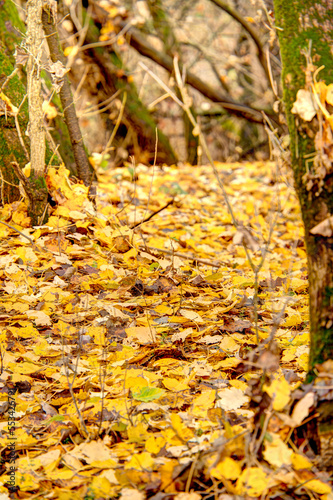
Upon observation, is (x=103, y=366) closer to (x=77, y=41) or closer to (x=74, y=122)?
(x=74, y=122)

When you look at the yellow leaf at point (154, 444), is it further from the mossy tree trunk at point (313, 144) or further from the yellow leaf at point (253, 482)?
the mossy tree trunk at point (313, 144)

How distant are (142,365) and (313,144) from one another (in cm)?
114

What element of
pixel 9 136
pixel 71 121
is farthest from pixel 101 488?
pixel 71 121

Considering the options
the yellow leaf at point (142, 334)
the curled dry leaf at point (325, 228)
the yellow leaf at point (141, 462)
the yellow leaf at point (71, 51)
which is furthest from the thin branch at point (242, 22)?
the yellow leaf at point (141, 462)

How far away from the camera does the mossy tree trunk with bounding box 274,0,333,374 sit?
48.9 inches

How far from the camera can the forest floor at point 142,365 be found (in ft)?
3.88

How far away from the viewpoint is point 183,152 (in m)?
8.00

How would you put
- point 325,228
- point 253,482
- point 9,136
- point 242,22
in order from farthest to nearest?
point 242,22, point 9,136, point 325,228, point 253,482

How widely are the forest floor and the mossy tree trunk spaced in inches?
5.4

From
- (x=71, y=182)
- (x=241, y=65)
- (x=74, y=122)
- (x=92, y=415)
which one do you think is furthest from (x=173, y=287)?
(x=241, y=65)

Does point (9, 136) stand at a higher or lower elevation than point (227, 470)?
higher

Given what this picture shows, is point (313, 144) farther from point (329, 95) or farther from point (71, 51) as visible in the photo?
point (71, 51)

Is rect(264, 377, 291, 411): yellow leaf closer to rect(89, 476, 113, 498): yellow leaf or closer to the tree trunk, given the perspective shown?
rect(89, 476, 113, 498): yellow leaf

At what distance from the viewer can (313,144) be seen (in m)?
1.28
